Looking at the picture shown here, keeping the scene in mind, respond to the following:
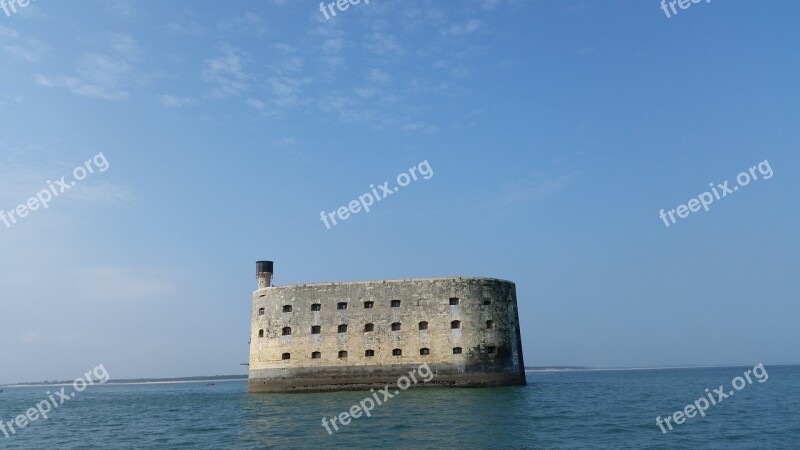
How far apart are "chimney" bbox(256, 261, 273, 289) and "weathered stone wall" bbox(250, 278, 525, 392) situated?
163 inches

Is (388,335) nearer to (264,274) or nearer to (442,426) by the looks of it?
(264,274)

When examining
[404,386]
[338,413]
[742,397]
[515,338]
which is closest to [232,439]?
[338,413]

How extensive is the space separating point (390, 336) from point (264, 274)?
10714 millimetres

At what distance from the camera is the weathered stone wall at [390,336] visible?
33.9 metres

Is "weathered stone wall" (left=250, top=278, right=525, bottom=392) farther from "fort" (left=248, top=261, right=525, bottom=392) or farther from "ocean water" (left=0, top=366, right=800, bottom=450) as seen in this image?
"ocean water" (left=0, top=366, right=800, bottom=450)

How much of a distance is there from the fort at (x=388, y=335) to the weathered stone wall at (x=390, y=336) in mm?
58

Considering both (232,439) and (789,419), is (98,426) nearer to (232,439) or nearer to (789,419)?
(232,439)

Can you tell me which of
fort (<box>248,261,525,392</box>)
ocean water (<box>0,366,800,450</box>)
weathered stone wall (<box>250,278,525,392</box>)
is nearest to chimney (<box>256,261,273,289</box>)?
fort (<box>248,261,525,392</box>)

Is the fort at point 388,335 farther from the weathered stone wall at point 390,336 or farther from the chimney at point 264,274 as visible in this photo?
the chimney at point 264,274

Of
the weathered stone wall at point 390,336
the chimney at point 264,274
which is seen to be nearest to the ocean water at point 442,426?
the weathered stone wall at point 390,336

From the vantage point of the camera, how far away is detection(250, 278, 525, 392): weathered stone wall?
33.9 metres

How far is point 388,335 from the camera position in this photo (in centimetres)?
3450

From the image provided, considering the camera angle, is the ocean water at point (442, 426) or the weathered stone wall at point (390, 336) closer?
the ocean water at point (442, 426)

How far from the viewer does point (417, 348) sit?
3412cm
